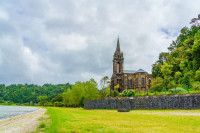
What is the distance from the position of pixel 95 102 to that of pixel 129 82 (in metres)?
25.1

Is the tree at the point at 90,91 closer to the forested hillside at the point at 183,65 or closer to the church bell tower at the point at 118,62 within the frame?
the church bell tower at the point at 118,62

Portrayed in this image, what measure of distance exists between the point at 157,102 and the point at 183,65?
756 inches

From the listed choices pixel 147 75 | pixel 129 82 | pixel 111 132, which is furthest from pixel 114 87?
pixel 111 132

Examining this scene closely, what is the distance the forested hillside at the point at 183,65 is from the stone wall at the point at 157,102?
4.51 m

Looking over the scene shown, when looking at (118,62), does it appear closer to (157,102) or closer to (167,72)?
(167,72)

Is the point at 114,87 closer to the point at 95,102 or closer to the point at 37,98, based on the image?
the point at 95,102

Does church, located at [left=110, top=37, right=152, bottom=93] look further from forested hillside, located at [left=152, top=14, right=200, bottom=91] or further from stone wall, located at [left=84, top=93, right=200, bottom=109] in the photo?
stone wall, located at [left=84, top=93, right=200, bottom=109]

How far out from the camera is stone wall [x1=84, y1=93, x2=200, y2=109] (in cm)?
2525

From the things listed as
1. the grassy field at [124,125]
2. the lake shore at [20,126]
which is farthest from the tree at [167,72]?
the lake shore at [20,126]

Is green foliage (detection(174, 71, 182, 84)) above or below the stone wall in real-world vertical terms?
above

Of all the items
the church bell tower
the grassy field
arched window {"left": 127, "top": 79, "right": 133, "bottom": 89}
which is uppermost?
the church bell tower

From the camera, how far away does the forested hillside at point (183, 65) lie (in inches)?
1499

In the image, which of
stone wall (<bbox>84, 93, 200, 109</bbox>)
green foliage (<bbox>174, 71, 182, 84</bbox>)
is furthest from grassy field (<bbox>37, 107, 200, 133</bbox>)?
green foliage (<bbox>174, 71, 182, 84</bbox>)

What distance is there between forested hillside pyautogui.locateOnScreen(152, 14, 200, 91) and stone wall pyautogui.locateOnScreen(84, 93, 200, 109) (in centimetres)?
451
